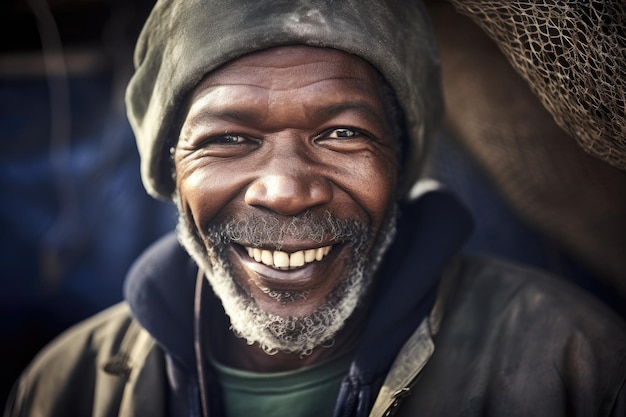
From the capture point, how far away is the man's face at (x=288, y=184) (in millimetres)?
1770

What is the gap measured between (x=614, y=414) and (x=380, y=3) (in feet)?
4.85

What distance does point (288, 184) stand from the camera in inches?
69.1

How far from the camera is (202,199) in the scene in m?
1.92

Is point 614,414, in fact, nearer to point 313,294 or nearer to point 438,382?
point 438,382

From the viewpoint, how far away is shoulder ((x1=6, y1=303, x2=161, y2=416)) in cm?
224

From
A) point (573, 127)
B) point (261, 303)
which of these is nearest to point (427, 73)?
point (573, 127)

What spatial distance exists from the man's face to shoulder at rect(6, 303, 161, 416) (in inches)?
21.0

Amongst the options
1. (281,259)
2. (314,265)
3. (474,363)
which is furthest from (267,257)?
(474,363)

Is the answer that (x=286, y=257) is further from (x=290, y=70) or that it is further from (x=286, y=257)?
(x=290, y=70)

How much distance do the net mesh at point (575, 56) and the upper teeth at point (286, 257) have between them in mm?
902

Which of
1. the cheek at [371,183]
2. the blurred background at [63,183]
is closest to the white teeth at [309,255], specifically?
the cheek at [371,183]

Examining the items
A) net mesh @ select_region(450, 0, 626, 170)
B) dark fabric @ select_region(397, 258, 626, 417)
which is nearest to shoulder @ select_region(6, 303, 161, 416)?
dark fabric @ select_region(397, 258, 626, 417)

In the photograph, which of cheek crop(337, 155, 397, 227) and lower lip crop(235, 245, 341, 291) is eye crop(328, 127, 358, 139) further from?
lower lip crop(235, 245, 341, 291)

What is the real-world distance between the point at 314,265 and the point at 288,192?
0.30m
